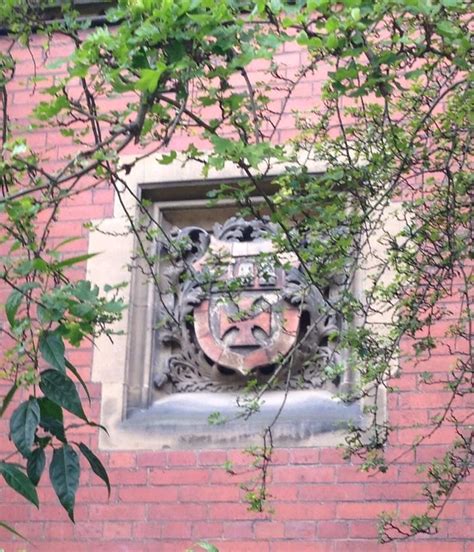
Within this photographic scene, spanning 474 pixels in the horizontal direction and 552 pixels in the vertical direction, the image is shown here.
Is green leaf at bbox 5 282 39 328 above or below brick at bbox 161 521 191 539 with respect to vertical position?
above

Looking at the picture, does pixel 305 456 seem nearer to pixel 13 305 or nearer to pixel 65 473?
pixel 65 473

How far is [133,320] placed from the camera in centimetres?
562

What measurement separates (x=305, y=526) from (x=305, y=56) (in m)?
2.16

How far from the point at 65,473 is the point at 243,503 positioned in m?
2.13

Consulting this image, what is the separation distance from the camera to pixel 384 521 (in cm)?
399

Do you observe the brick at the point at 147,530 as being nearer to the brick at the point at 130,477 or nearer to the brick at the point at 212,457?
the brick at the point at 130,477

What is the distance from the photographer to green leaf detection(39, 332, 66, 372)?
3.02 m

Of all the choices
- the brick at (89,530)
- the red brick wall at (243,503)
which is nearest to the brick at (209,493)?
the red brick wall at (243,503)

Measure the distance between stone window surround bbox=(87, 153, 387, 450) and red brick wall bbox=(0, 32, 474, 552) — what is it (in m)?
0.06

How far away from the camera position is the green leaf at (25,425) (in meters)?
2.97

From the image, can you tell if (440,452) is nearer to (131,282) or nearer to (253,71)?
(131,282)

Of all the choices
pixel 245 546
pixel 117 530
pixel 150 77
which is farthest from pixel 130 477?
pixel 150 77

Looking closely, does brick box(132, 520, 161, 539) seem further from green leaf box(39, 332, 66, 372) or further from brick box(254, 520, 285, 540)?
green leaf box(39, 332, 66, 372)

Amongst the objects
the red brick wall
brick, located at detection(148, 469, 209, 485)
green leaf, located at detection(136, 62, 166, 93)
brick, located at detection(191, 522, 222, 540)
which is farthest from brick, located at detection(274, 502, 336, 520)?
green leaf, located at detection(136, 62, 166, 93)
